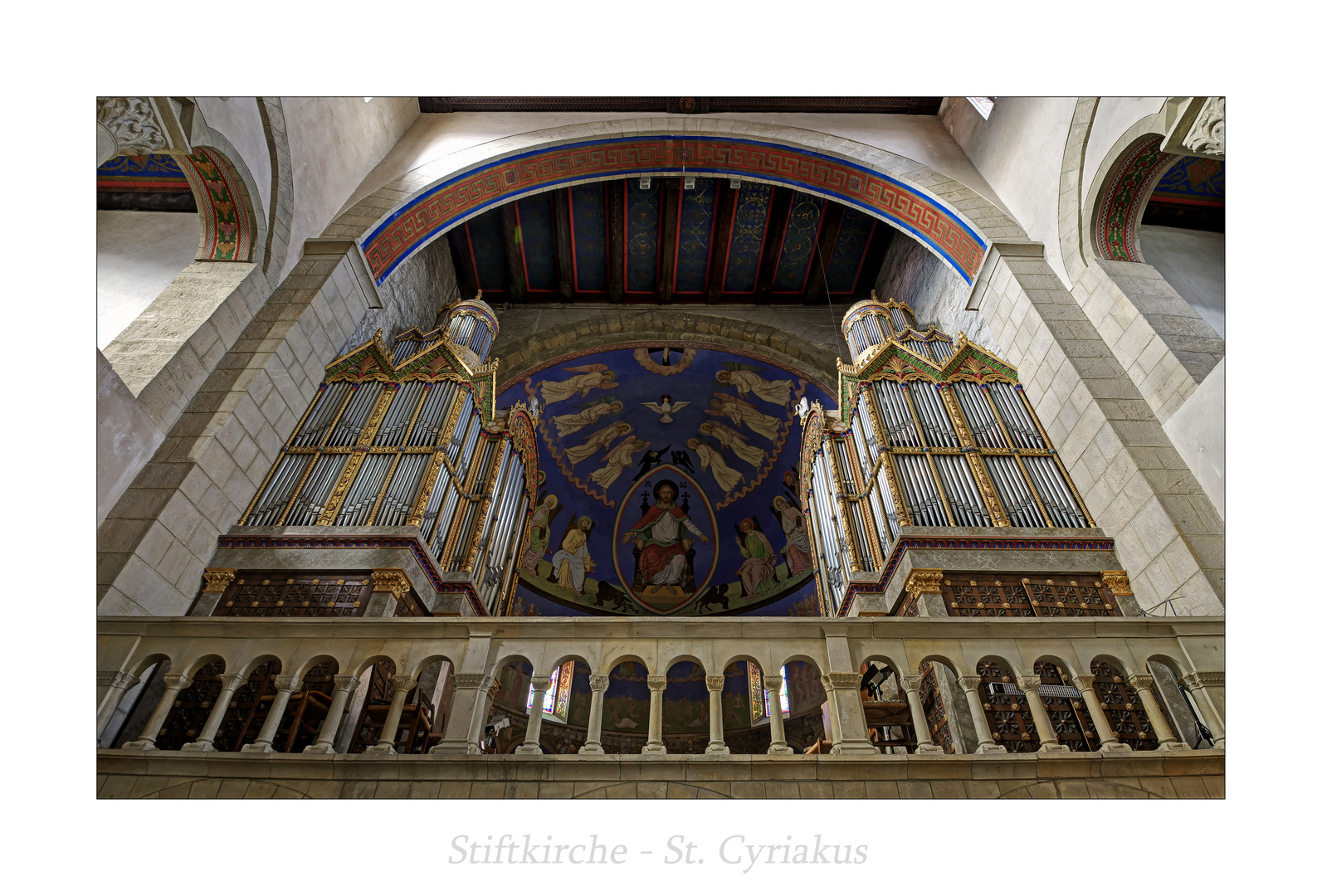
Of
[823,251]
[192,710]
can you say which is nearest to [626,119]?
[823,251]

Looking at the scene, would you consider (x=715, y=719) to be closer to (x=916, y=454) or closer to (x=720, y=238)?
(x=916, y=454)

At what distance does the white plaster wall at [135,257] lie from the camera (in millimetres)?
7965

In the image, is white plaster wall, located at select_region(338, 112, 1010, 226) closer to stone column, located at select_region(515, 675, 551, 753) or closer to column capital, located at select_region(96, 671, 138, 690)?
column capital, located at select_region(96, 671, 138, 690)

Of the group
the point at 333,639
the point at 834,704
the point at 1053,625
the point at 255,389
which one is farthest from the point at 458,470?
the point at 1053,625

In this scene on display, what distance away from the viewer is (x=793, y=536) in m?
15.1

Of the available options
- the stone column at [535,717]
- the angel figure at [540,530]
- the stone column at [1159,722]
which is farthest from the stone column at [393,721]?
the angel figure at [540,530]

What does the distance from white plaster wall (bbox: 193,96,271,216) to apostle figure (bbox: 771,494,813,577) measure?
34.0 feet

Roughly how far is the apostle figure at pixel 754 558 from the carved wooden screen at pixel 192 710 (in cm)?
1067

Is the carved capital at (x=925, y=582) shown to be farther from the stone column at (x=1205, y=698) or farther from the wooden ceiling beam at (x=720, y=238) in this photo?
the wooden ceiling beam at (x=720, y=238)

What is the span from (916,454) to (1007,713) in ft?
10.4

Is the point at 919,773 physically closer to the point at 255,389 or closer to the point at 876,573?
the point at 876,573

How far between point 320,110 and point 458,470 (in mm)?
4666

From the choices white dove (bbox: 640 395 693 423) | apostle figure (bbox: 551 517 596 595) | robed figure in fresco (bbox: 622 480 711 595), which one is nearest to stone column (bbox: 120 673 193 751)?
apostle figure (bbox: 551 517 596 595)

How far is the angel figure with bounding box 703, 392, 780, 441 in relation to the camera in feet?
47.8
